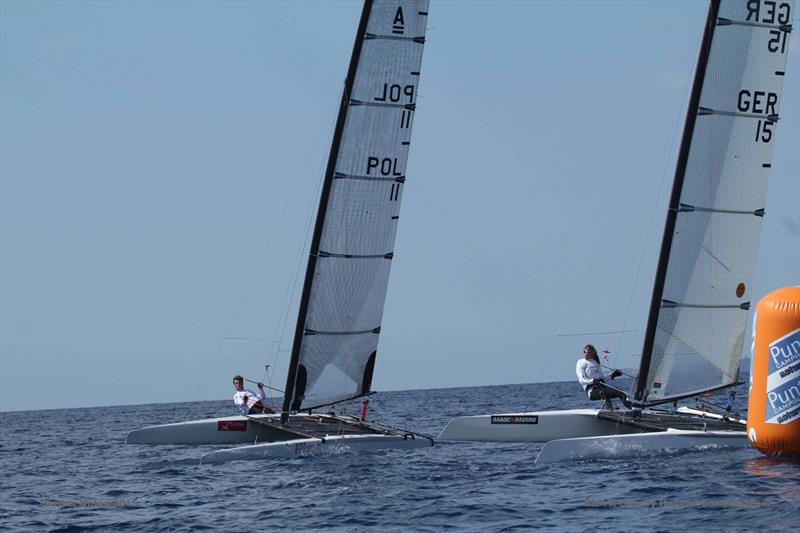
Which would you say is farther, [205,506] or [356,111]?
[356,111]

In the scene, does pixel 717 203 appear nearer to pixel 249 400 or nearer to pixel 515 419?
pixel 515 419

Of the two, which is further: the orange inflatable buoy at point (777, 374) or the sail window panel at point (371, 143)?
the sail window panel at point (371, 143)

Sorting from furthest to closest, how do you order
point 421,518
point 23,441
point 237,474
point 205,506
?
point 23,441 < point 237,474 < point 205,506 < point 421,518

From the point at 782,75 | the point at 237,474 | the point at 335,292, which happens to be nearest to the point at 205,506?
the point at 237,474

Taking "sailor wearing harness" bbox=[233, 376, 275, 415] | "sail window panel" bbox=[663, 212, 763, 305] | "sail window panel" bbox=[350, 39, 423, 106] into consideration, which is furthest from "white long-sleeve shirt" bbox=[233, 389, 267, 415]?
"sail window panel" bbox=[663, 212, 763, 305]

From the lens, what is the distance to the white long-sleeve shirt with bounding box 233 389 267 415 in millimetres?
20375

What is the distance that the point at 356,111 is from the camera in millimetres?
20062

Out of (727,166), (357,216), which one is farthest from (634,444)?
(357,216)

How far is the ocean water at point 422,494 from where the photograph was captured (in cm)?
1278

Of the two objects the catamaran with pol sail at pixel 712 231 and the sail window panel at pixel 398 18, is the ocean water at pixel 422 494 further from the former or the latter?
the sail window panel at pixel 398 18

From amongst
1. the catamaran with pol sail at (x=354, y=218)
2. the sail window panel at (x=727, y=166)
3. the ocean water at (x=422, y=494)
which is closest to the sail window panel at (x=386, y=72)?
the catamaran with pol sail at (x=354, y=218)

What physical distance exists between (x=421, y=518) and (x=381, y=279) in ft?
25.4

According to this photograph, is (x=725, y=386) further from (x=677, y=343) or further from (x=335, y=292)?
(x=335, y=292)

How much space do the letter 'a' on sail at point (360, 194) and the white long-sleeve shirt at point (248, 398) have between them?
Result: 1.53 ft
